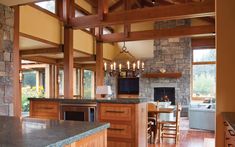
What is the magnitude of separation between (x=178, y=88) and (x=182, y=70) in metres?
0.87

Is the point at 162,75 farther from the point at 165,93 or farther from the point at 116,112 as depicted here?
the point at 116,112

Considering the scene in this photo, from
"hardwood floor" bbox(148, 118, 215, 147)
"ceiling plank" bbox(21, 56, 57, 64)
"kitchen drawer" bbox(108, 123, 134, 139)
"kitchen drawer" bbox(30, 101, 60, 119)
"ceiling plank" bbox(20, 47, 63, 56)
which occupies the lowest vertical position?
"hardwood floor" bbox(148, 118, 215, 147)

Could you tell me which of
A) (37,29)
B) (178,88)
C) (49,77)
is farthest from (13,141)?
(178,88)

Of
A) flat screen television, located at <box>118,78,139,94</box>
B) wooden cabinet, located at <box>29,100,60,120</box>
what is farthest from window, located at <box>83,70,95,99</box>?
wooden cabinet, located at <box>29,100,60,120</box>

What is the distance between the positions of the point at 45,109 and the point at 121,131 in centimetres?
168

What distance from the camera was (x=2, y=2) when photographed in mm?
3715

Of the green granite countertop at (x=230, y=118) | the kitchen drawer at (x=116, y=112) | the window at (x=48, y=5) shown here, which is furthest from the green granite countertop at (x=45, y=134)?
the window at (x=48, y=5)

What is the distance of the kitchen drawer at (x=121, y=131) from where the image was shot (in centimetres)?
399

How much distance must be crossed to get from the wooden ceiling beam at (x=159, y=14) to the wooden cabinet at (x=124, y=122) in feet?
7.23

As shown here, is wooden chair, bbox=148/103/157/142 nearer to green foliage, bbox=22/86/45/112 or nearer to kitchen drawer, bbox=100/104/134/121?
kitchen drawer, bbox=100/104/134/121

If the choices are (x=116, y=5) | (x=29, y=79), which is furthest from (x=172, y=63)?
(x=29, y=79)

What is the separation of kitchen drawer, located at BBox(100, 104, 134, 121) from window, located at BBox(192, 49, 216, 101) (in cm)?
763

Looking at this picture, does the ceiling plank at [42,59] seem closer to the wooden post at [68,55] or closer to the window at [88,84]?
the wooden post at [68,55]

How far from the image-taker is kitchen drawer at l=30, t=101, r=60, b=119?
15.0 ft
